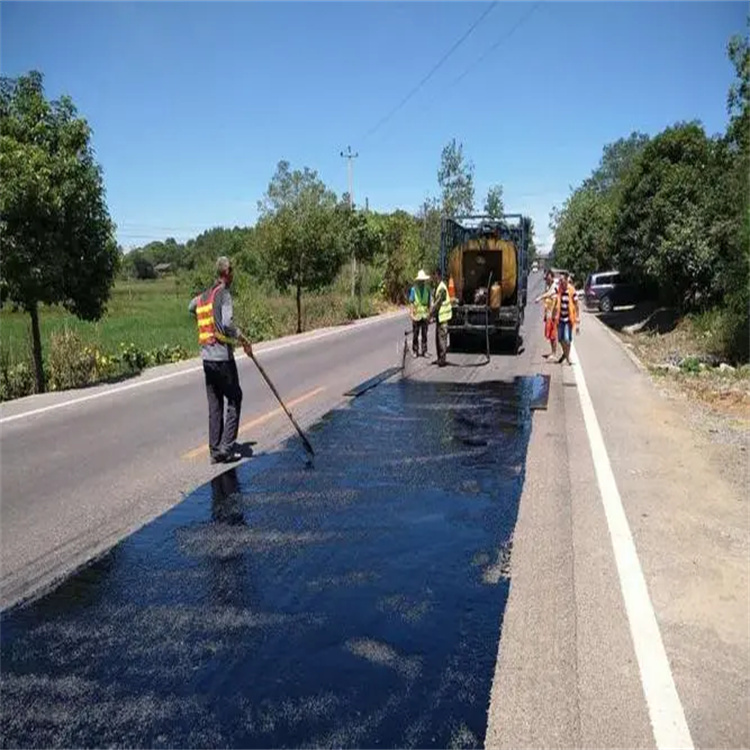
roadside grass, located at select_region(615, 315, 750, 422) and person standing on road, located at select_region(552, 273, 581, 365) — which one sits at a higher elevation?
person standing on road, located at select_region(552, 273, 581, 365)

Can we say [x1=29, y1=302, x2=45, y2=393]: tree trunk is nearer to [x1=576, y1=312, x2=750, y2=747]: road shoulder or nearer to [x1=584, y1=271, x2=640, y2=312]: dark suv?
[x1=576, y1=312, x2=750, y2=747]: road shoulder

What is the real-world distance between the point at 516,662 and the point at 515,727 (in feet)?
1.80

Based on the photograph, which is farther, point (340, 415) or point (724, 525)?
point (340, 415)

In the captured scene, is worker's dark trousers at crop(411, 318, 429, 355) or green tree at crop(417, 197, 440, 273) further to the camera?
green tree at crop(417, 197, 440, 273)

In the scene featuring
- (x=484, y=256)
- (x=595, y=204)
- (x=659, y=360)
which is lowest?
(x=659, y=360)

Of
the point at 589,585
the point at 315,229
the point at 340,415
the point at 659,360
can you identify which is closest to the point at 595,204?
the point at 315,229

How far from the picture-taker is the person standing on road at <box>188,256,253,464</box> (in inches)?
289

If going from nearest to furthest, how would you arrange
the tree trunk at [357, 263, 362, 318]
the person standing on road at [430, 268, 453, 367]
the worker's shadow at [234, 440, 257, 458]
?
the worker's shadow at [234, 440, 257, 458], the person standing on road at [430, 268, 453, 367], the tree trunk at [357, 263, 362, 318]

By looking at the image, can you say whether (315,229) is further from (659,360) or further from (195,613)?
(195,613)

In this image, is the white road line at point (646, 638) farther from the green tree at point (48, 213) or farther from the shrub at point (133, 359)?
the shrub at point (133, 359)

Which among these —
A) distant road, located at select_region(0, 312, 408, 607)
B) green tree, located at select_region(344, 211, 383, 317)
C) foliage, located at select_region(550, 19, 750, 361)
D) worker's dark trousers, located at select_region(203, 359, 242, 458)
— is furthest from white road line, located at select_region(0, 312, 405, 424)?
green tree, located at select_region(344, 211, 383, 317)

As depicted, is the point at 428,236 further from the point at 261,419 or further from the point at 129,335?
the point at 261,419

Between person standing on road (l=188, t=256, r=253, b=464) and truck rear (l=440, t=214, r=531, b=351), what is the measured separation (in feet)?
30.8

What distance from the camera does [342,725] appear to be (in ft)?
10.6
